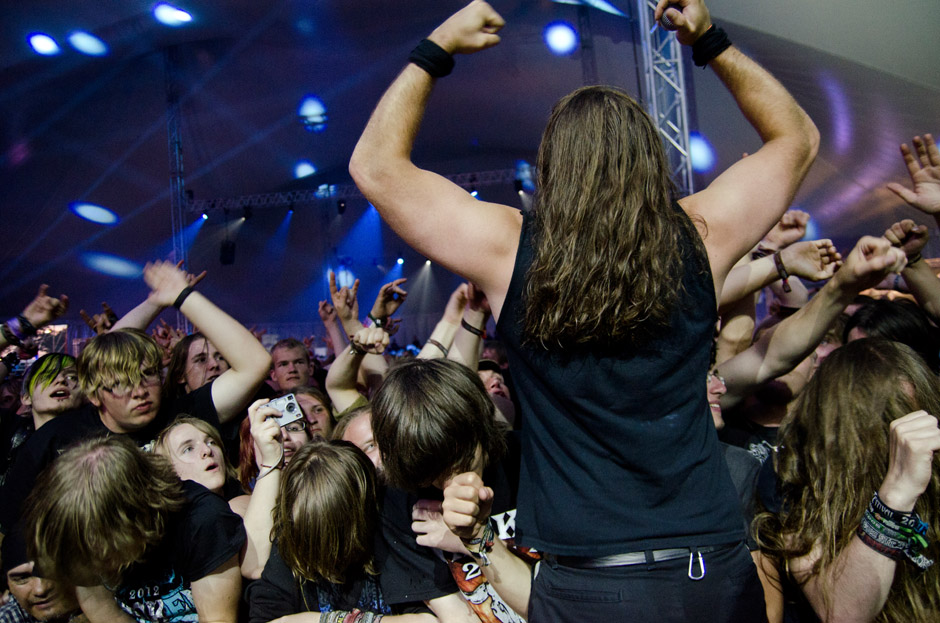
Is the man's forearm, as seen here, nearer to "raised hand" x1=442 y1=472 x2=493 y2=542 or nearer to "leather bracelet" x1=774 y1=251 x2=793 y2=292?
"leather bracelet" x1=774 y1=251 x2=793 y2=292

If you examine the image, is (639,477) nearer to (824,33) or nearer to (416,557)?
(416,557)

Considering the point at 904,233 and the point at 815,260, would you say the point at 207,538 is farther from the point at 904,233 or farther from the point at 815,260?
the point at 904,233

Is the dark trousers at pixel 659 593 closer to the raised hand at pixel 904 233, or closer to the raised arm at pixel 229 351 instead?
the raised hand at pixel 904 233

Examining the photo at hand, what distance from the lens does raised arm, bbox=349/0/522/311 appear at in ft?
3.59

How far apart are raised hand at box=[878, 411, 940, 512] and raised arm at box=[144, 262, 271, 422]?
200 centimetres

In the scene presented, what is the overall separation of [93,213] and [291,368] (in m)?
10.6

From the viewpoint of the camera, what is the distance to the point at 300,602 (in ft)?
5.91

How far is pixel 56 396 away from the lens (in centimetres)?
281

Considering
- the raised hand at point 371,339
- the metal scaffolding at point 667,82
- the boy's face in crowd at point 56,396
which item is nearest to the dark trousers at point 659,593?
the raised hand at point 371,339

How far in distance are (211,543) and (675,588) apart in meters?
1.31

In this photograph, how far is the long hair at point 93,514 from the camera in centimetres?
160

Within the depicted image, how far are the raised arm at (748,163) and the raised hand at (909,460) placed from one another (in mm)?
464

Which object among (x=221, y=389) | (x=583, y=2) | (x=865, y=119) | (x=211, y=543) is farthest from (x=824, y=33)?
(x=211, y=543)

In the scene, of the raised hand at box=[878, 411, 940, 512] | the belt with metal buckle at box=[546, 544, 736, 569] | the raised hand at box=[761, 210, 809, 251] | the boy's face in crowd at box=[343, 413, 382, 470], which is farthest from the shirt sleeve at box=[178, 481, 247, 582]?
the raised hand at box=[761, 210, 809, 251]
